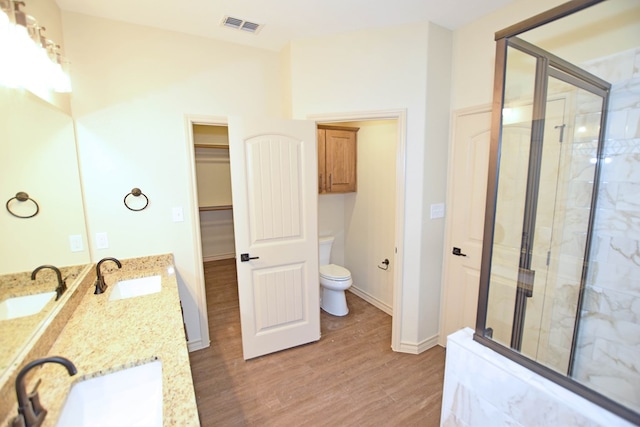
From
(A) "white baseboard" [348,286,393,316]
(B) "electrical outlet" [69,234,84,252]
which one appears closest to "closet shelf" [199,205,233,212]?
(A) "white baseboard" [348,286,393,316]

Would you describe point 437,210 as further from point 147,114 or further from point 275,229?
point 147,114

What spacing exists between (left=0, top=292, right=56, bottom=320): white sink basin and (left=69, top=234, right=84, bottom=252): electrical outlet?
1.74 ft

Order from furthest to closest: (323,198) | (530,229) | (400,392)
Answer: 1. (323,198)
2. (400,392)
3. (530,229)

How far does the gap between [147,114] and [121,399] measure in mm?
1921

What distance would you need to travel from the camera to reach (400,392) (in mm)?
2059

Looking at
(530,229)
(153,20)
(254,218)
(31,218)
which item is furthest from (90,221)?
(530,229)

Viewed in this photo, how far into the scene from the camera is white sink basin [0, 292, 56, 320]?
1109 millimetres

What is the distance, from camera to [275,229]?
2398mm

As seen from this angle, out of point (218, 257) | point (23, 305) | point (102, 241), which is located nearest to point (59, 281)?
point (23, 305)

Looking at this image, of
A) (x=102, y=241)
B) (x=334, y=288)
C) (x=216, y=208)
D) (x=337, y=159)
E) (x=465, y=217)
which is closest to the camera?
(x=102, y=241)

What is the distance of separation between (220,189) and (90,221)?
10.0 ft

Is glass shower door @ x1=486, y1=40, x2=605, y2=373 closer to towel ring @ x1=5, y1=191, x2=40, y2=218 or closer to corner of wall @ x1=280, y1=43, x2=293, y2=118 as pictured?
corner of wall @ x1=280, y1=43, x2=293, y2=118

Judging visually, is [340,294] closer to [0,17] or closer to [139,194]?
[139,194]

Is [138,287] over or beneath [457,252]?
beneath
